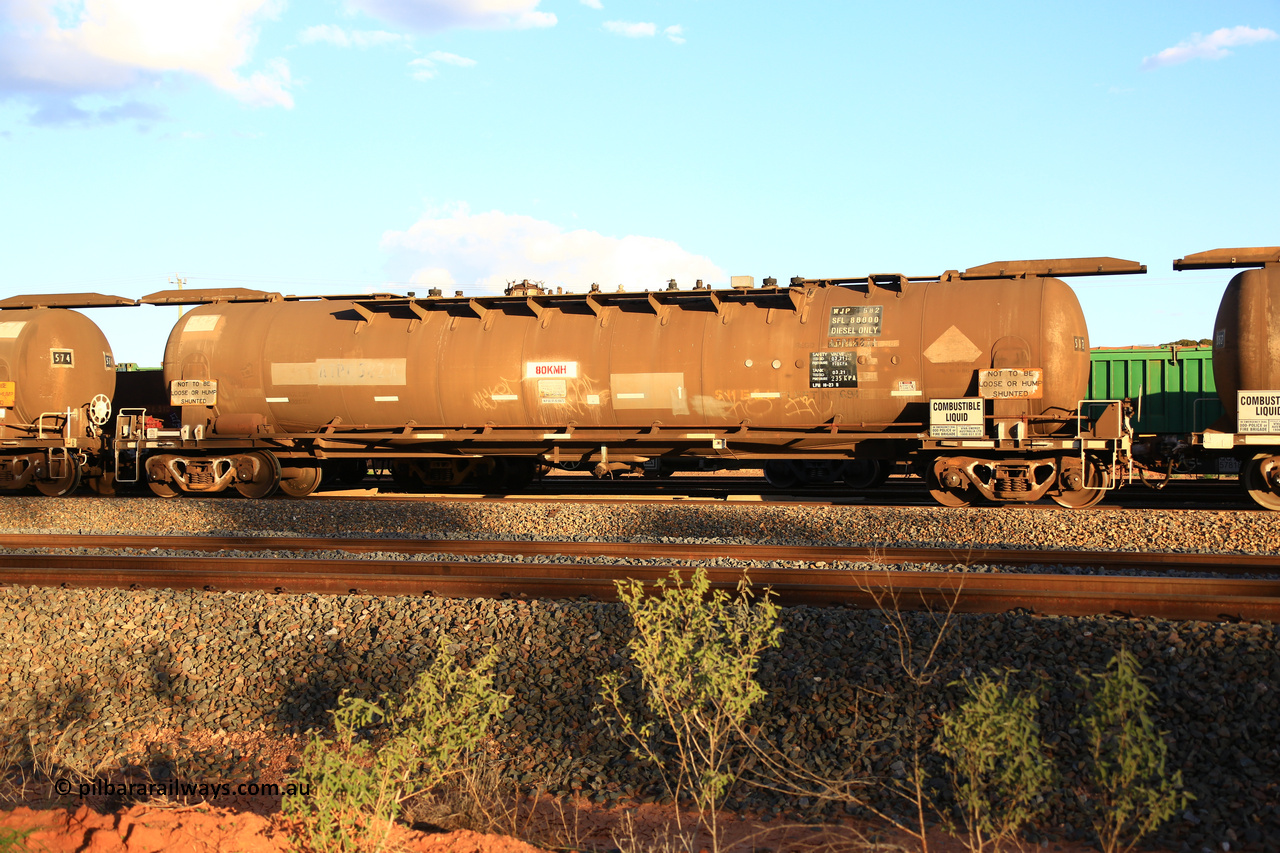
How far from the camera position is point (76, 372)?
1673 centimetres

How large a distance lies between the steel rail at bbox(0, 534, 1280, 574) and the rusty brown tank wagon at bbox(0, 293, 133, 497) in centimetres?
552

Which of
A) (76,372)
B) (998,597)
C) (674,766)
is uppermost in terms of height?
(76,372)

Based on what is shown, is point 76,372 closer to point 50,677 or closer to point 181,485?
point 181,485

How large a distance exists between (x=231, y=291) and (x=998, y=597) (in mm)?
14753

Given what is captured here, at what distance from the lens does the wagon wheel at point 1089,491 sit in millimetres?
12305

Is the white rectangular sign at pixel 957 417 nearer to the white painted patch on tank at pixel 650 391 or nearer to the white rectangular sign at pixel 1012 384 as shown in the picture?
the white rectangular sign at pixel 1012 384

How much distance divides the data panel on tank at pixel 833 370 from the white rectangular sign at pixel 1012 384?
6.20 ft

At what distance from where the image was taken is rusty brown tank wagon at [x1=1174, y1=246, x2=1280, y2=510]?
1166 centimetres

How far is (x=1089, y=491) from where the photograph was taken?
40.9 feet

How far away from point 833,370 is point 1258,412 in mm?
5740

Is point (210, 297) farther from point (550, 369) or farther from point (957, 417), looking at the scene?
point (957, 417)

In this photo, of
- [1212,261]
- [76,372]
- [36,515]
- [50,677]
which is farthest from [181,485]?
[1212,261]

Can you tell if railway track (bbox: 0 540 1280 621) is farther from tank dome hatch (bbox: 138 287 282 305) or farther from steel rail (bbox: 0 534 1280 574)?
tank dome hatch (bbox: 138 287 282 305)

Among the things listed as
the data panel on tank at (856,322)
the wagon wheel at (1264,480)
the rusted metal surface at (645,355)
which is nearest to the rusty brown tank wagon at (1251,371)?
the wagon wheel at (1264,480)
